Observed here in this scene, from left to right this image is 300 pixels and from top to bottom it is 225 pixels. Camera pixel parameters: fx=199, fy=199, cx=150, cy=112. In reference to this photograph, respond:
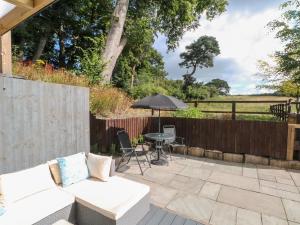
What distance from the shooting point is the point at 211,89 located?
18.7m

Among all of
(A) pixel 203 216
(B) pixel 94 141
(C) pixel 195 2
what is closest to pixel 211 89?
(C) pixel 195 2

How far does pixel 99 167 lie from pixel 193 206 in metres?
1.51

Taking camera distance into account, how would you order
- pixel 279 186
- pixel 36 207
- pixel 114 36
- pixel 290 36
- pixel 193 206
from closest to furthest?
pixel 36 207
pixel 193 206
pixel 279 186
pixel 290 36
pixel 114 36

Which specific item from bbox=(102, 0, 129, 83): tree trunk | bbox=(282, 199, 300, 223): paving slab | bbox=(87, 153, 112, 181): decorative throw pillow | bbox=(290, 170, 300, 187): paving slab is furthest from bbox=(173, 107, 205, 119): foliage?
bbox=(102, 0, 129, 83): tree trunk

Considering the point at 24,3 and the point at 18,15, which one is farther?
the point at 18,15

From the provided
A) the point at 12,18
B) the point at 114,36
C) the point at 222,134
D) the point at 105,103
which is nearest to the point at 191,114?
the point at 222,134

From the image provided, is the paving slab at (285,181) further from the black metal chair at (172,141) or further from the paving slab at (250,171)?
the black metal chair at (172,141)

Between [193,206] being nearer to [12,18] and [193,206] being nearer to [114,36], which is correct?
[12,18]

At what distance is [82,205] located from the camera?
2.38 meters

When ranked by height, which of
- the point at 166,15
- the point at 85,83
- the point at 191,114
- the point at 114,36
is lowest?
the point at 191,114

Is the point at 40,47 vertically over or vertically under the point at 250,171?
over

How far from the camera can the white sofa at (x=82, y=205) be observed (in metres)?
2.07

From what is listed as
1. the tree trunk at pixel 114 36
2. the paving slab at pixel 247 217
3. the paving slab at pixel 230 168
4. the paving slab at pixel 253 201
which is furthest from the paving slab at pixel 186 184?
the tree trunk at pixel 114 36

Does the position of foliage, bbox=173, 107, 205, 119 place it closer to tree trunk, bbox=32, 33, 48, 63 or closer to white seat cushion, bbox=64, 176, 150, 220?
white seat cushion, bbox=64, 176, 150, 220
